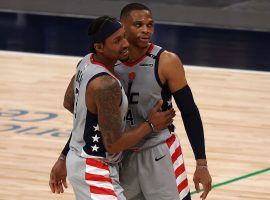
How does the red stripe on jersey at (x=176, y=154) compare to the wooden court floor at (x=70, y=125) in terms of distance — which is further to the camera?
the wooden court floor at (x=70, y=125)

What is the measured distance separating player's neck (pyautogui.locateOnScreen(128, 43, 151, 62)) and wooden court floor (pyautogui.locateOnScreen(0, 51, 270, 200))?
238 cm

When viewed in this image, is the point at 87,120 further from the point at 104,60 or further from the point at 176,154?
the point at 176,154

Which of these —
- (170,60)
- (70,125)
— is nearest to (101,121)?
(170,60)

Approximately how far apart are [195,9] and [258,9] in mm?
1268

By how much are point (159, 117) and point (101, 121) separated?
14.9 inches

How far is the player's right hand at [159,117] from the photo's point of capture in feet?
14.6

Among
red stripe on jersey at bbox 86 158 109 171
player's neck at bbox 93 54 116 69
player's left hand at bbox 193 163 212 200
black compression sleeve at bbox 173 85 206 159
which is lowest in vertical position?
player's left hand at bbox 193 163 212 200

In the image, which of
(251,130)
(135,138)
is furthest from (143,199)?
(251,130)

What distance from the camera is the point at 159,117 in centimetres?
445

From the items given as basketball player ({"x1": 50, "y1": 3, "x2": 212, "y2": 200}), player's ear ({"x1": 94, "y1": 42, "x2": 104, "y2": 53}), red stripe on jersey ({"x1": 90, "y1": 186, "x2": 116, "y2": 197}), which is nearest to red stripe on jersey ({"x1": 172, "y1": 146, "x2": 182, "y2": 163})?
basketball player ({"x1": 50, "y1": 3, "x2": 212, "y2": 200})

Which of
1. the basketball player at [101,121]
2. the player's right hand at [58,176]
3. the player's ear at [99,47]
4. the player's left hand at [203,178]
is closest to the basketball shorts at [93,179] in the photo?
the basketball player at [101,121]

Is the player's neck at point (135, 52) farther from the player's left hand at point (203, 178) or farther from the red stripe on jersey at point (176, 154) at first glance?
the player's left hand at point (203, 178)

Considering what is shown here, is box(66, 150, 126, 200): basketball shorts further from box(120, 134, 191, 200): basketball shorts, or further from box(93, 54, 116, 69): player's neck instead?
box(93, 54, 116, 69): player's neck

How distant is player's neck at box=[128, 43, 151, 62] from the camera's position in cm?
463
